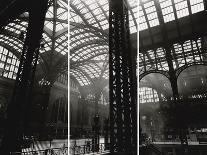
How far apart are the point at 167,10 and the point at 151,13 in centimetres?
182

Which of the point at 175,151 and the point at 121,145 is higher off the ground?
the point at 121,145

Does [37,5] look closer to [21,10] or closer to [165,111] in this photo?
[21,10]

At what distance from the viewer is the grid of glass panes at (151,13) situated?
1980cm

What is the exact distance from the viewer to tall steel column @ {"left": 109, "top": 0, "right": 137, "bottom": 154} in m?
4.11

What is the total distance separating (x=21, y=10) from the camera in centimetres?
1056

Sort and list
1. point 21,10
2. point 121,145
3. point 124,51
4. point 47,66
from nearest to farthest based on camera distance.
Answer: point 121,145
point 124,51
point 21,10
point 47,66

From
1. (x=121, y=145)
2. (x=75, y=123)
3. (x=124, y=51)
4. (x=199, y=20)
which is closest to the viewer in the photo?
(x=121, y=145)

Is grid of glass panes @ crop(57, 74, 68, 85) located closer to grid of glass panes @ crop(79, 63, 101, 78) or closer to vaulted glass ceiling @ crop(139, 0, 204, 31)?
grid of glass panes @ crop(79, 63, 101, 78)

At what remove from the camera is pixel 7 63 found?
29.5 m

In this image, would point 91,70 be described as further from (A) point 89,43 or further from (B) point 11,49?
(B) point 11,49

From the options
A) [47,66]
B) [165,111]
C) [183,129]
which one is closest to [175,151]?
[183,129]

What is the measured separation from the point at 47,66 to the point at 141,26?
16466mm

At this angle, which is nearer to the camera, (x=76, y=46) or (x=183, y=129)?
(x=183, y=129)

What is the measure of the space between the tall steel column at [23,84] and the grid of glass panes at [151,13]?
13937 millimetres
